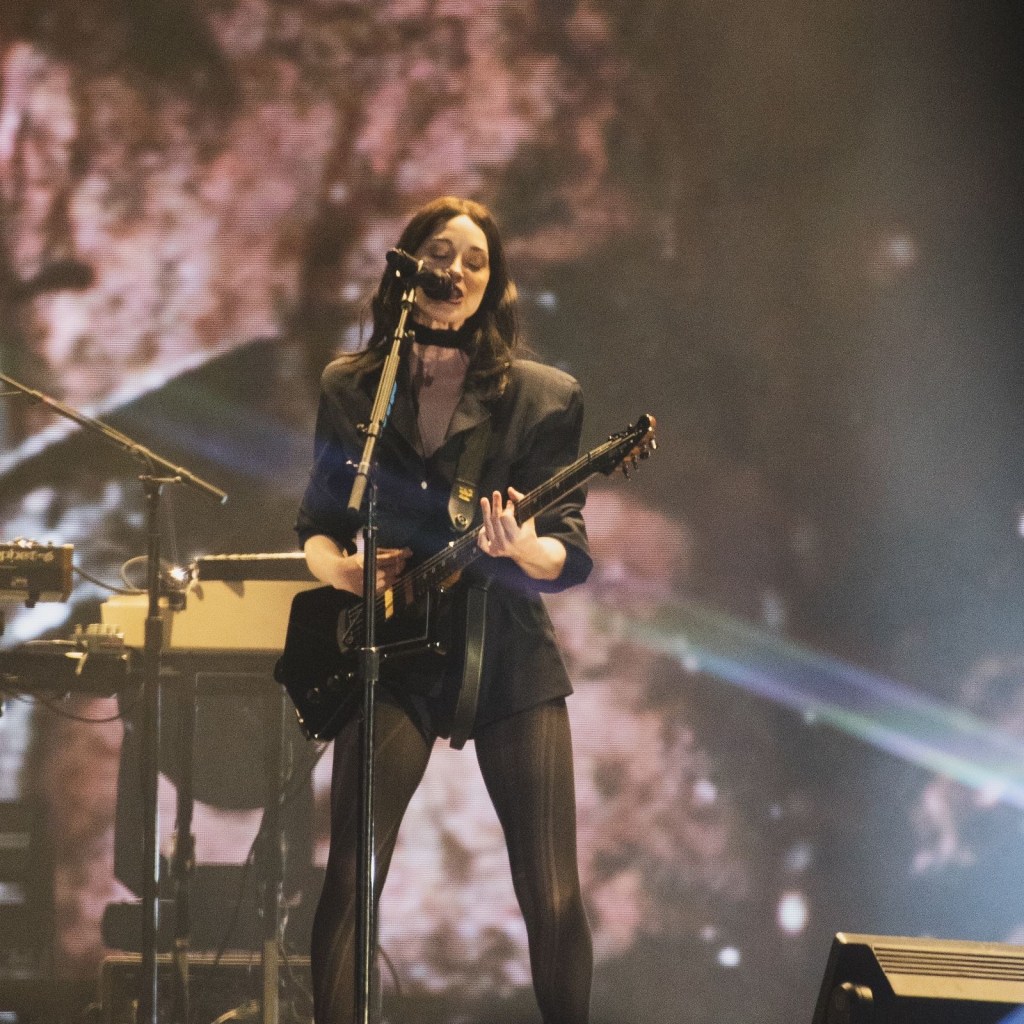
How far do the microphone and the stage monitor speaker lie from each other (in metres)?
1.33

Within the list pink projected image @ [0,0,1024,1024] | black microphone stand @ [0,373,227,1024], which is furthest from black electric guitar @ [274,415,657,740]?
pink projected image @ [0,0,1024,1024]

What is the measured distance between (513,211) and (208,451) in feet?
4.14

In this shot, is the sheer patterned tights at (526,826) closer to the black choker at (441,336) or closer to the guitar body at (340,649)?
the guitar body at (340,649)

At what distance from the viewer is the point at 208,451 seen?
4633 millimetres

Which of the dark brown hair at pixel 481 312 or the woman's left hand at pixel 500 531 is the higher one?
the dark brown hair at pixel 481 312

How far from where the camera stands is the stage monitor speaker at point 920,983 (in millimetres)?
2135

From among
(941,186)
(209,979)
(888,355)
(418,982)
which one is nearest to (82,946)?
(209,979)

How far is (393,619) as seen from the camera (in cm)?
275

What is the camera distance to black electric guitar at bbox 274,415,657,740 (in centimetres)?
266

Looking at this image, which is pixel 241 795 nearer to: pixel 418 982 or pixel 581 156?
pixel 418 982

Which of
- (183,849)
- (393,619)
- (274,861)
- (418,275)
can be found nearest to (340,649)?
(393,619)

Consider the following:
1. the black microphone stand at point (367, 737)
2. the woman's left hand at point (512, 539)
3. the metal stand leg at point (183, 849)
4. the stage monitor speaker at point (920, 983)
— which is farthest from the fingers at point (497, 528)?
the metal stand leg at point (183, 849)

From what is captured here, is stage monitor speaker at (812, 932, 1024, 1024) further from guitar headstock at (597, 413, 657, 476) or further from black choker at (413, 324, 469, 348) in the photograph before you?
black choker at (413, 324, 469, 348)

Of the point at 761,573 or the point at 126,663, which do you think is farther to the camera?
the point at 761,573
